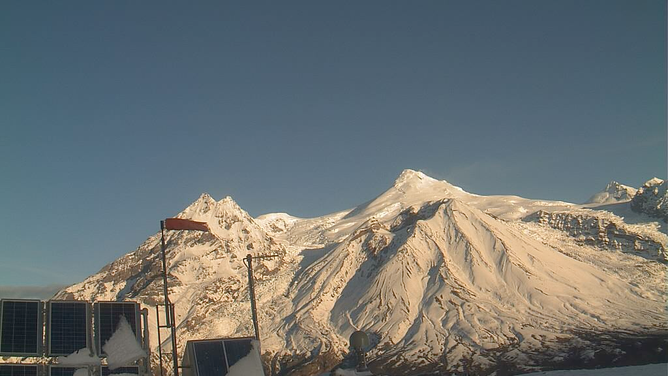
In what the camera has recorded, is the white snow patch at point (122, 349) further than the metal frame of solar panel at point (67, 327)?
Yes

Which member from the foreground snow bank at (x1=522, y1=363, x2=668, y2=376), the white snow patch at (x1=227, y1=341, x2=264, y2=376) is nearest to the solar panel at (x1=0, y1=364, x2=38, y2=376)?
the white snow patch at (x1=227, y1=341, x2=264, y2=376)

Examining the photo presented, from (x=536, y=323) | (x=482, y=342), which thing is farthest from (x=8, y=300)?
(x=536, y=323)

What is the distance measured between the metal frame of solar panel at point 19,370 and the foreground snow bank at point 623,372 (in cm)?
12526

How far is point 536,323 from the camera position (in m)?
198

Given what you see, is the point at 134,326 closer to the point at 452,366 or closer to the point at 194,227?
the point at 194,227

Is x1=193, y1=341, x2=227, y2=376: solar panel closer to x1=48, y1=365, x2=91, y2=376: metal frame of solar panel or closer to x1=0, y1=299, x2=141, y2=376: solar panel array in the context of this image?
x1=0, y1=299, x2=141, y2=376: solar panel array

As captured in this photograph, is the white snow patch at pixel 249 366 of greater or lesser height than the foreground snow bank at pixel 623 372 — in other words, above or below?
above

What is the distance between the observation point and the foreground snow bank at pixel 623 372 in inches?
5634

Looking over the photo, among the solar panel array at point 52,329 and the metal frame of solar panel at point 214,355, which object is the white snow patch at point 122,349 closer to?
the solar panel array at point 52,329

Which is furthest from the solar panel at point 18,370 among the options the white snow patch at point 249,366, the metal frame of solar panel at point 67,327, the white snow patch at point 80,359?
the white snow patch at point 249,366

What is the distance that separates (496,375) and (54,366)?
14095 centimetres

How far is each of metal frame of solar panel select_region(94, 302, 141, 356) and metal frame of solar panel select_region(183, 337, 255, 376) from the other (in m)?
5.10

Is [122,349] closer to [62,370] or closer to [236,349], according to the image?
[62,370]

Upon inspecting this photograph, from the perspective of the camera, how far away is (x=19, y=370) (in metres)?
55.2
